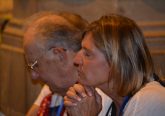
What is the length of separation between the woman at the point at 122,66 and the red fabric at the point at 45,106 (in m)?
0.75

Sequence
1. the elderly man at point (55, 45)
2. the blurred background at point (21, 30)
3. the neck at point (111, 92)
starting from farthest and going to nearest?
the blurred background at point (21, 30) → the elderly man at point (55, 45) → the neck at point (111, 92)

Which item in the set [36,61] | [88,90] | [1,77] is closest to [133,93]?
[88,90]

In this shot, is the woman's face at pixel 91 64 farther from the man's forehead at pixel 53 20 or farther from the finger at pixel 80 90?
the man's forehead at pixel 53 20

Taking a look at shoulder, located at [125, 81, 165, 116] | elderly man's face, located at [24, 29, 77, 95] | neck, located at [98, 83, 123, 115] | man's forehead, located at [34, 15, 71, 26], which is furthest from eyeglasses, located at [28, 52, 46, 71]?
shoulder, located at [125, 81, 165, 116]

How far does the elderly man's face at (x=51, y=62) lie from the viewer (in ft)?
8.82

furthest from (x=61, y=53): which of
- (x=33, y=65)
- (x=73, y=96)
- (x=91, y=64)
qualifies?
(x=91, y=64)

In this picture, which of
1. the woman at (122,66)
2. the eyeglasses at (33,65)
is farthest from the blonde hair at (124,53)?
the eyeglasses at (33,65)

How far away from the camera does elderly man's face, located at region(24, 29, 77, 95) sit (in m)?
2.69

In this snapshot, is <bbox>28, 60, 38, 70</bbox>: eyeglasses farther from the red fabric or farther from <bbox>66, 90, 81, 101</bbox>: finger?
<bbox>66, 90, 81, 101</bbox>: finger

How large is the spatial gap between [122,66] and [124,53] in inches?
2.5

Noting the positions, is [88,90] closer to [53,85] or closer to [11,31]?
[53,85]

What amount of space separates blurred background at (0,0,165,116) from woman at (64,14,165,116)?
3.35ft

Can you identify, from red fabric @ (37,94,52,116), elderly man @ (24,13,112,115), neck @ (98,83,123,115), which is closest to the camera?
neck @ (98,83,123,115)

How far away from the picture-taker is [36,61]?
275 centimetres
